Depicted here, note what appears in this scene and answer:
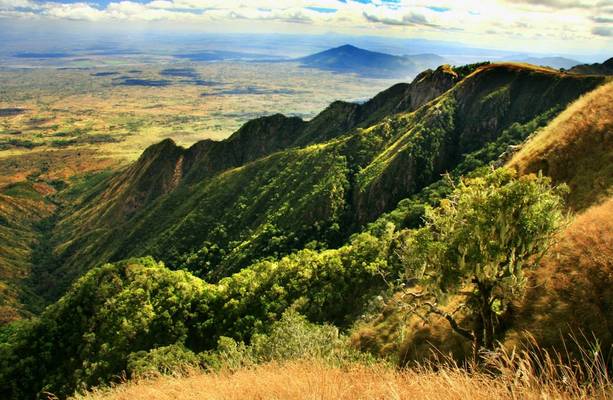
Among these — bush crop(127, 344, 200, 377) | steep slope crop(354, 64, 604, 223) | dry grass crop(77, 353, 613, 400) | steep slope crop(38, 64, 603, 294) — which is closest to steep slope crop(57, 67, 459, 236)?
steep slope crop(38, 64, 603, 294)

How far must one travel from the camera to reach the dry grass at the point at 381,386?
6801mm

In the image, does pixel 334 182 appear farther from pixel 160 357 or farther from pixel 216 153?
pixel 216 153

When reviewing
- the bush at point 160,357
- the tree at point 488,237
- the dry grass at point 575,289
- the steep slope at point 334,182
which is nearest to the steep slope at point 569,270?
the dry grass at point 575,289

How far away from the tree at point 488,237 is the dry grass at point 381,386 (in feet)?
24.1

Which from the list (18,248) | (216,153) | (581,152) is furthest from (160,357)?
(18,248)

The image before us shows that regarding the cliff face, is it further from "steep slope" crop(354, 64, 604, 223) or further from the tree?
the tree

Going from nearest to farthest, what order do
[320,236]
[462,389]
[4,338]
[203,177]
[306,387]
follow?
[462,389] < [306,387] < [4,338] < [320,236] < [203,177]

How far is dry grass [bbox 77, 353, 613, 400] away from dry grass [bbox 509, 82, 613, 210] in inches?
949

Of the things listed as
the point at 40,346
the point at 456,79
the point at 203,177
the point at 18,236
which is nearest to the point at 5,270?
the point at 18,236

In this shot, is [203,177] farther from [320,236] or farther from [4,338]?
[4,338]

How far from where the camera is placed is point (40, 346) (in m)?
56.7

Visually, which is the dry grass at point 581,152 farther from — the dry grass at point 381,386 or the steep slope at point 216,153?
the steep slope at point 216,153

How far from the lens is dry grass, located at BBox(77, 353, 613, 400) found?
6.80 meters

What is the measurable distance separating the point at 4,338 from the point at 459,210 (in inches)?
3112
